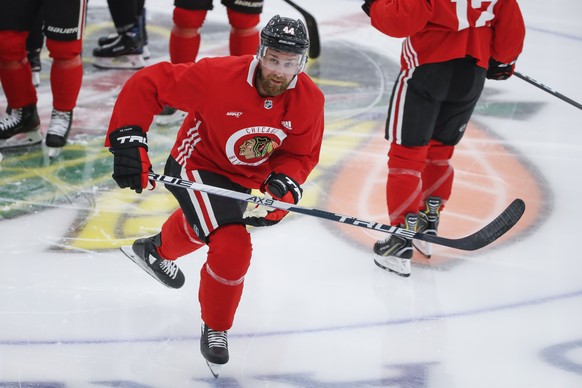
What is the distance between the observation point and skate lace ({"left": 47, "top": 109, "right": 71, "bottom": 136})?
3.41m

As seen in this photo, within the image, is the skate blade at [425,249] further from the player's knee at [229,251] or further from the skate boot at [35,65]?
the skate boot at [35,65]

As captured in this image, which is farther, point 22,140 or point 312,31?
point 312,31

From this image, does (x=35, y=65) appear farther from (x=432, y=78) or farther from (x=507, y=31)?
(x=507, y=31)

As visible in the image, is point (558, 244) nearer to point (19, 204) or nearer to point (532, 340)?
point (532, 340)

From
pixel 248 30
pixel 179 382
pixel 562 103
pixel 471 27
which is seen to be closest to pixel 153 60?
pixel 248 30

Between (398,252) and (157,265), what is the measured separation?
29.6 inches

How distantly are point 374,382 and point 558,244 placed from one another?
41.2 inches

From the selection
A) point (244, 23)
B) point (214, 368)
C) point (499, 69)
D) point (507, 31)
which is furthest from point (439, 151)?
point (244, 23)

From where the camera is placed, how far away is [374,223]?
230 centimetres

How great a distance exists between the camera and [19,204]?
119 inches

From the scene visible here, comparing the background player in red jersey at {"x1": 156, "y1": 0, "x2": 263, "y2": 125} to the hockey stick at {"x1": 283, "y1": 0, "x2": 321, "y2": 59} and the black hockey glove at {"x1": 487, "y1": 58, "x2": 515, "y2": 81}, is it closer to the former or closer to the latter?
the hockey stick at {"x1": 283, "y1": 0, "x2": 321, "y2": 59}

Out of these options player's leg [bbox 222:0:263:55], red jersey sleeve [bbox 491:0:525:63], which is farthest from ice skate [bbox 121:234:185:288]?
player's leg [bbox 222:0:263:55]

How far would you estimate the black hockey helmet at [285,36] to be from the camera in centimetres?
205

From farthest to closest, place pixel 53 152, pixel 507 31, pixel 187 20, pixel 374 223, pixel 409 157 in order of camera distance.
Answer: pixel 187 20, pixel 53 152, pixel 409 157, pixel 507 31, pixel 374 223
